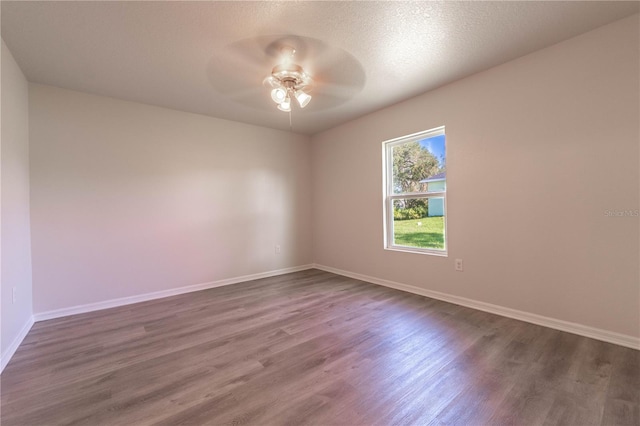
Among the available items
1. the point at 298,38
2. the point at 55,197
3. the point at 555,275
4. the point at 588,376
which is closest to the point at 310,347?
the point at 588,376

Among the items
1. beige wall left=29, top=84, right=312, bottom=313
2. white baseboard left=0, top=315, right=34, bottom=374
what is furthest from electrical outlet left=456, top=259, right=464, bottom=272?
white baseboard left=0, top=315, right=34, bottom=374

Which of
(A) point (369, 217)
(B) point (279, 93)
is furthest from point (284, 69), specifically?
(A) point (369, 217)

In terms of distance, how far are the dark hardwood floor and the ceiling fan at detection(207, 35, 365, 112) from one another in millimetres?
2161

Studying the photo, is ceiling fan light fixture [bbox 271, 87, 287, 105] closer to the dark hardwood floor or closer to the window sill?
the dark hardwood floor

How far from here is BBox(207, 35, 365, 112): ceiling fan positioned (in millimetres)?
2145

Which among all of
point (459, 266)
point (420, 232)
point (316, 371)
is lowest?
point (316, 371)

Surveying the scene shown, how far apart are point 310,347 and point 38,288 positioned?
111 inches

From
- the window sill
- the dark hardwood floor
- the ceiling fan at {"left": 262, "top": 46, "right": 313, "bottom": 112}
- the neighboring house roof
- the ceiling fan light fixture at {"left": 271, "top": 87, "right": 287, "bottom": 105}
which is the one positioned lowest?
the dark hardwood floor

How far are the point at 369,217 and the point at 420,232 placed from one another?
30.5 inches

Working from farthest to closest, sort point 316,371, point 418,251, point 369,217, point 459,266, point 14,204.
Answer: point 369,217, point 418,251, point 459,266, point 14,204, point 316,371

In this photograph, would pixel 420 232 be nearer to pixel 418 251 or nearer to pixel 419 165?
pixel 418 251

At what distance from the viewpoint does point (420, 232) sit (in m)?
3.31

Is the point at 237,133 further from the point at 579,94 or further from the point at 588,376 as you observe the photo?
the point at 588,376

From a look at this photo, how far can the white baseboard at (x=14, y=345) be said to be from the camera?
182cm
